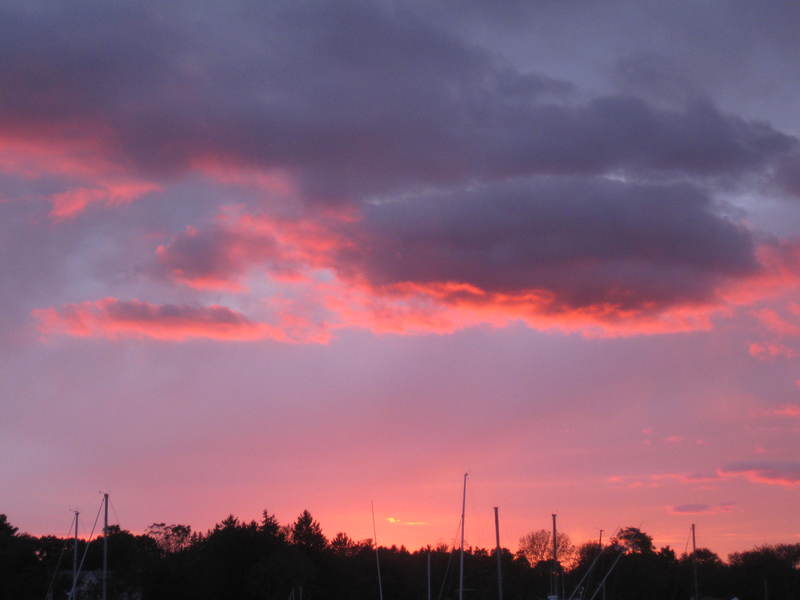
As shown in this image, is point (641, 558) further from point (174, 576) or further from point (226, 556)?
point (174, 576)

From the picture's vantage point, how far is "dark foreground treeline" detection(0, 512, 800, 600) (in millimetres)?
103750

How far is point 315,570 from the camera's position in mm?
119375

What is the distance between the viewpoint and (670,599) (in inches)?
5374

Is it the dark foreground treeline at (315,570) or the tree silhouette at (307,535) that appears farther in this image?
the tree silhouette at (307,535)

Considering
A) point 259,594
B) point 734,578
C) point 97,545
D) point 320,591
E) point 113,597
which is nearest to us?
point 113,597

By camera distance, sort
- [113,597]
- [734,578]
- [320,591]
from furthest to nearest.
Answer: [734,578] → [320,591] → [113,597]

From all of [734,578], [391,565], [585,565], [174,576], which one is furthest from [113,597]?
[734,578]

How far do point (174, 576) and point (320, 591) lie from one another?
29.5 metres

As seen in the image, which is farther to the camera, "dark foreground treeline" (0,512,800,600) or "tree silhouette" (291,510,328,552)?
"tree silhouette" (291,510,328,552)

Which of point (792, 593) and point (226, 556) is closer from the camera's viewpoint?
point (226, 556)

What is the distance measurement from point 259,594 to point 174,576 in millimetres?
14878

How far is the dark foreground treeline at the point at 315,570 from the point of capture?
10375cm

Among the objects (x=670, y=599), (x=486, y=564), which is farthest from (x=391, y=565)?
(x=670, y=599)

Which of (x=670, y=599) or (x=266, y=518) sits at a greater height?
(x=266, y=518)
